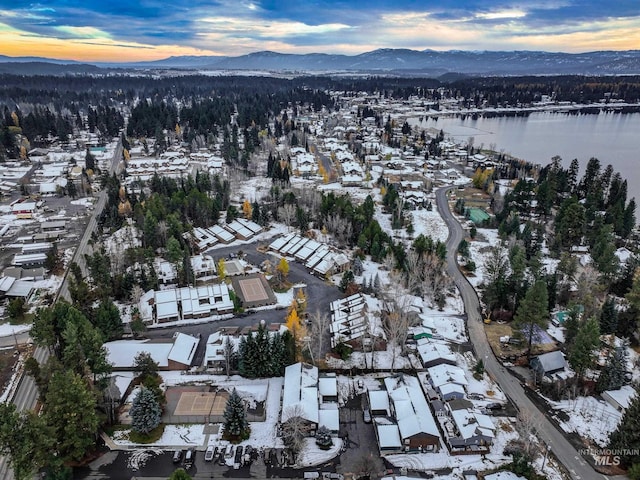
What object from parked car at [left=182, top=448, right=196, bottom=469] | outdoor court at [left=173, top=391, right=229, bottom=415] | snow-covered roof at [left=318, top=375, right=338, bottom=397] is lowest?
parked car at [left=182, top=448, right=196, bottom=469]

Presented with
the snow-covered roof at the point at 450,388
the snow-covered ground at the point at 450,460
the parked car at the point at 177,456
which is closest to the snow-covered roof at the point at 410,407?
the snow-covered ground at the point at 450,460

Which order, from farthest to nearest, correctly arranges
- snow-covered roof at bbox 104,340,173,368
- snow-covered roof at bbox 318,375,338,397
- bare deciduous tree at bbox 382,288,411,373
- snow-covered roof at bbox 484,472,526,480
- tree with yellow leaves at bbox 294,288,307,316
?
1. tree with yellow leaves at bbox 294,288,307,316
2. bare deciduous tree at bbox 382,288,411,373
3. snow-covered roof at bbox 104,340,173,368
4. snow-covered roof at bbox 318,375,338,397
5. snow-covered roof at bbox 484,472,526,480

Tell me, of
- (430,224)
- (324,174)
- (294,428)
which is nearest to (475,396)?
(294,428)

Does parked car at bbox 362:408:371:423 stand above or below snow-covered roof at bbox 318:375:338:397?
below

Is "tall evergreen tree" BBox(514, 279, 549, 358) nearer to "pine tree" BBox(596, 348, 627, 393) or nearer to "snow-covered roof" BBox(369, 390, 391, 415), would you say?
"pine tree" BBox(596, 348, 627, 393)

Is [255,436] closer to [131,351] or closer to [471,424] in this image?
[131,351]

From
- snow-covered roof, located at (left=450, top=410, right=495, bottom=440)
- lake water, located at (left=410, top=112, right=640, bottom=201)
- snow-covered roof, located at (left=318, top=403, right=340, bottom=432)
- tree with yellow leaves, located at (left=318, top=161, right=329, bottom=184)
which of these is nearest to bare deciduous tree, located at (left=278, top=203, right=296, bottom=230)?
tree with yellow leaves, located at (left=318, top=161, right=329, bottom=184)

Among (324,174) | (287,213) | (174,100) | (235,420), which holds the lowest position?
(235,420)
